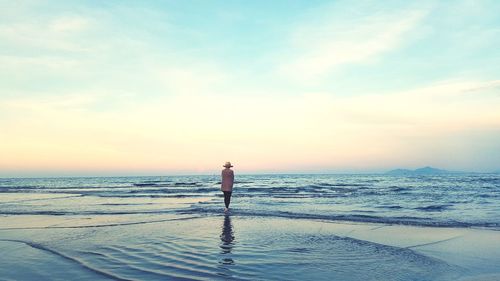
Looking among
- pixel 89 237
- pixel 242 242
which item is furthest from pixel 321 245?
pixel 89 237

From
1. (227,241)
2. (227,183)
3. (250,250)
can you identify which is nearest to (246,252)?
(250,250)

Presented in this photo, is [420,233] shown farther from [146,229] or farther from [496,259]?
[146,229]

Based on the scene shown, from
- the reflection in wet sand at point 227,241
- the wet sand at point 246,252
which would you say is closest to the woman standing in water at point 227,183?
the reflection in wet sand at point 227,241

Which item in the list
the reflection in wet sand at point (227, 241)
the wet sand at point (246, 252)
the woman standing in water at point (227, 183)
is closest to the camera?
the wet sand at point (246, 252)

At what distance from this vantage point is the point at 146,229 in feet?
39.1

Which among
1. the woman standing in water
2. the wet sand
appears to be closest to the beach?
the wet sand

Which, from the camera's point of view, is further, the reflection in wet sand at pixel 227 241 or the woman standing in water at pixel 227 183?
the woman standing in water at pixel 227 183

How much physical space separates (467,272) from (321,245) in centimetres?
323

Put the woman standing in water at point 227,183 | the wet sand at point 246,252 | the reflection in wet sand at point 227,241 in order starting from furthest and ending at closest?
1. the woman standing in water at point 227,183
2. the reflection in wet sand at point 227,241
3. the wet sand at point 246,252

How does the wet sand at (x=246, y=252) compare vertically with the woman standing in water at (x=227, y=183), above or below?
below

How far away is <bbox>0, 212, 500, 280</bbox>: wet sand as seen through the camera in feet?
21.5

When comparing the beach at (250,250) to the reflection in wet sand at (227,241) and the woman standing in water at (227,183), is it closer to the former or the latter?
the reflection in wet sand at (227,241)

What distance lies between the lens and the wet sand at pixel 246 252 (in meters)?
6.55

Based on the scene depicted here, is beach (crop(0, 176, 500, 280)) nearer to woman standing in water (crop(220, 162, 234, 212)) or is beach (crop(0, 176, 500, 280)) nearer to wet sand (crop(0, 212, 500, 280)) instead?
wet sand (crop(0, 212, 500, 280))
